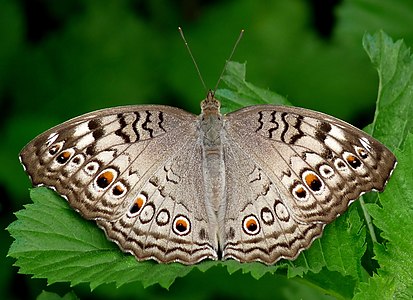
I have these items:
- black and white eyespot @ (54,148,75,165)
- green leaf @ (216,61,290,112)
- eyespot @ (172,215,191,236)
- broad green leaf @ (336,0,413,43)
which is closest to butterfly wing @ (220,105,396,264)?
eyespot @ (172,215,191,236)

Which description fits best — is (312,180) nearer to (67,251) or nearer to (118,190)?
(118,190)

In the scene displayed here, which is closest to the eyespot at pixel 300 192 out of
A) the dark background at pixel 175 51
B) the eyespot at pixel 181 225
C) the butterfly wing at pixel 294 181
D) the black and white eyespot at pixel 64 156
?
the butterfly wing at pixel 294 181

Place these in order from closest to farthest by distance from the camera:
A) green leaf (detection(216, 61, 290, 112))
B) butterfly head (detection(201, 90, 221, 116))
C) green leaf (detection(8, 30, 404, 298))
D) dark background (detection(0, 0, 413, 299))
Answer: green leaf (detection(8, 30, 404, 298)), butterfly head (detection(201, 90, 221, 116)), green leaf (detection(216, 61, 290, 112)), dark background (detection(0, 0, 413, 299))

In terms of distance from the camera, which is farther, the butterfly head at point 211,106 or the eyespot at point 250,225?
the butterfly head at point 211,106

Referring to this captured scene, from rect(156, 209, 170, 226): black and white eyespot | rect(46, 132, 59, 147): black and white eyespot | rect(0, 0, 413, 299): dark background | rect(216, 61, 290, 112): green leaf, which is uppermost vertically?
rect(46, 132, 59, 147): black and white eyespot

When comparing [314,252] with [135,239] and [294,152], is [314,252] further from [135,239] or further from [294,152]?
[135,239]

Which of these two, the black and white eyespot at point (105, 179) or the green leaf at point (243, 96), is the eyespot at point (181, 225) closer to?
the black and white eyespot at point (105, 179)

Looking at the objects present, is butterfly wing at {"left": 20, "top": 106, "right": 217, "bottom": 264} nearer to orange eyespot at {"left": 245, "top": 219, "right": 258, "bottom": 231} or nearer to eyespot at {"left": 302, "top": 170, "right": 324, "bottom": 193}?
orange eyespot at {"left": 245, "top": 219, "right": 258, "bottom": 231}
